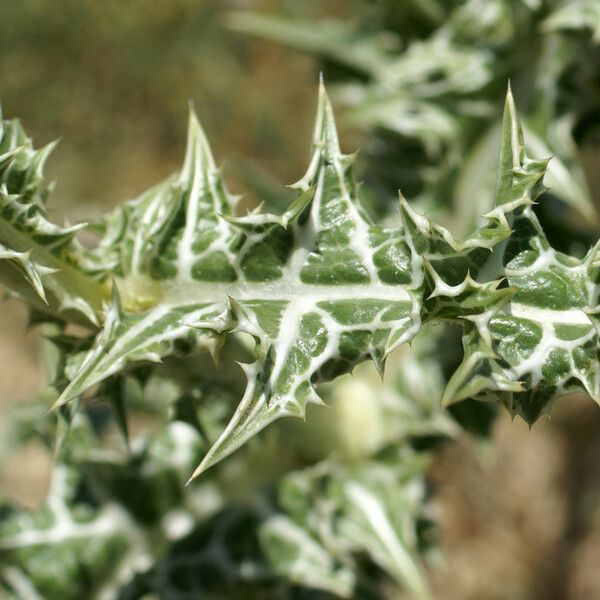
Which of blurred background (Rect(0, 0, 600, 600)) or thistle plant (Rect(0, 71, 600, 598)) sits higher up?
thistle plant (Rect(0, 71, 600, 598))

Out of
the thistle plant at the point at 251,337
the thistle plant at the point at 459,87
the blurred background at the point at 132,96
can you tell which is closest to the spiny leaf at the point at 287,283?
the thistle plant at the point at 251,337

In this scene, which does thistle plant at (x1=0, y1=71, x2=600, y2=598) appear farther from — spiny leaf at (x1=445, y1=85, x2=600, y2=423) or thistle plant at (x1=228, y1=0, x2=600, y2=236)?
thistle plant at (x1=228, y1=0, x2=600, y2=236)

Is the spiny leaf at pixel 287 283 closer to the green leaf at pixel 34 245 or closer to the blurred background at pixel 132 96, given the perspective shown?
the green leaf at pixel 34 245

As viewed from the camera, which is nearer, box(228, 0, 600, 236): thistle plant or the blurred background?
box(228, 0, 600, 236): thistle plant

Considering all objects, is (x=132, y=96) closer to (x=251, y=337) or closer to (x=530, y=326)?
(x=251, y=337)

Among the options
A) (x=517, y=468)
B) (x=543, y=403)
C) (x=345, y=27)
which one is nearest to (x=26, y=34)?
(x=345, y=27)

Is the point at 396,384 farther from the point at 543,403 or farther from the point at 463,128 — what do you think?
the point at 543,403

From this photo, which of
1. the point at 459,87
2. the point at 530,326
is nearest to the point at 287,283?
the point at 530,326

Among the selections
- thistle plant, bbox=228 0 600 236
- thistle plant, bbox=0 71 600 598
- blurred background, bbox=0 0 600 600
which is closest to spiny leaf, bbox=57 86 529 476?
thistle plant, bbox=0 71 600 598

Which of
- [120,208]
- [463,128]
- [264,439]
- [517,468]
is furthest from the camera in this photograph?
[517,468]

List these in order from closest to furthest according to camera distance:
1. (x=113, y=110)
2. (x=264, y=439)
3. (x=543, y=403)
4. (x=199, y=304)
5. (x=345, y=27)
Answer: (x=543, y=403) < (x=199, y=304) < (x=264, y=439) < (x=345, y=27) < (x=113, y=110)

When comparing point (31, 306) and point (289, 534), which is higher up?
point (31, 306)
